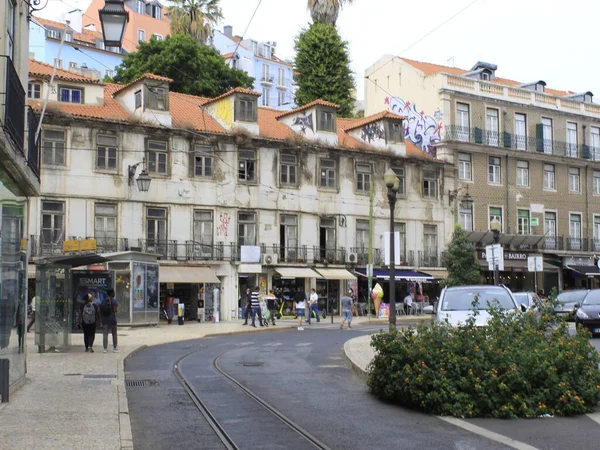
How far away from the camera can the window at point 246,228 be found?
42.0 meters

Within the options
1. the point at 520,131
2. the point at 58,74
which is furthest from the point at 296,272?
the point at 520,131

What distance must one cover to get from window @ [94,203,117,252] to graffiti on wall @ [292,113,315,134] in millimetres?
Answer: 12028

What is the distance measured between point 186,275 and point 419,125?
20.0 m

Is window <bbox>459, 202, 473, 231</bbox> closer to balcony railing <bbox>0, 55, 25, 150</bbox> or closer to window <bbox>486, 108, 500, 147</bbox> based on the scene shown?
window <bbox>486, 108, 500, 147</bbox>

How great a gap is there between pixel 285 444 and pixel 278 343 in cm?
1636

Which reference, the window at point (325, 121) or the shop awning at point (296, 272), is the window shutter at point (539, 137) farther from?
the shop awning at point (296, 272)

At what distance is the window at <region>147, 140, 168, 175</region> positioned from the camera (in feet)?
130

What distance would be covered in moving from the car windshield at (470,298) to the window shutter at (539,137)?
36.1m

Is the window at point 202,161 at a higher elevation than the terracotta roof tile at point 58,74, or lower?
lower

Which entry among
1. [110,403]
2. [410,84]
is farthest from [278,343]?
[410,84]

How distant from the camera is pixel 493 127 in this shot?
51.7 metres

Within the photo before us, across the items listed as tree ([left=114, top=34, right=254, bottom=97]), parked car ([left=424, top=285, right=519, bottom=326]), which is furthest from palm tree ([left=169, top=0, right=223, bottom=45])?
parked car ([left=424, top=285, right=519, bottom=326])

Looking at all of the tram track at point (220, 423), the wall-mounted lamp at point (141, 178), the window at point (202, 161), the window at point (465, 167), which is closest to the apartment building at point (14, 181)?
the tram track at point (220, 423)

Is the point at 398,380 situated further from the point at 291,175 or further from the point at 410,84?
the point at 410,84
